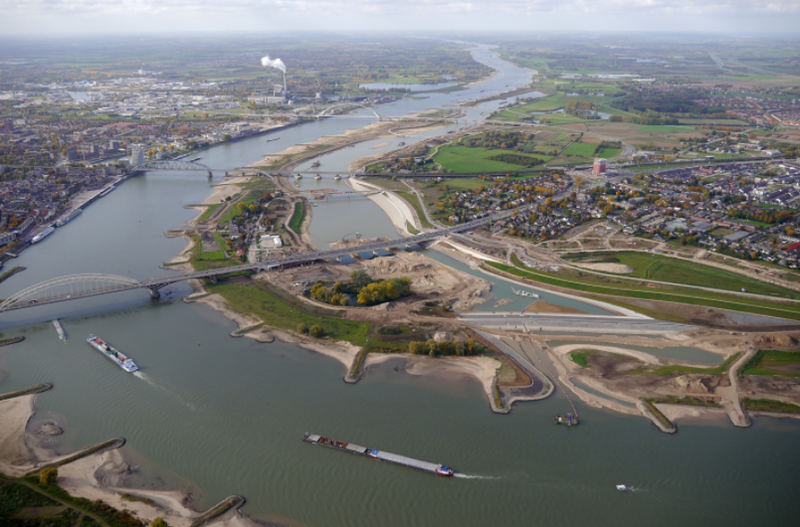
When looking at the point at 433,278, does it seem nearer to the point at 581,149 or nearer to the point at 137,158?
the point at 581,149

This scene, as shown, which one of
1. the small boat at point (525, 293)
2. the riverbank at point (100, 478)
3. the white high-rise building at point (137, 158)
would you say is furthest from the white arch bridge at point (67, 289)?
the white high-rise building at point (137, 158)

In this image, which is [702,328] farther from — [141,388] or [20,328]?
[20,328]

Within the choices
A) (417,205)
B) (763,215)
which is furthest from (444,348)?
(763,215)

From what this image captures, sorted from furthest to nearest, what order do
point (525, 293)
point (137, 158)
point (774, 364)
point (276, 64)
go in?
point (276, 64) < point (137, 158) < point (525, 293) < point (774, 364)

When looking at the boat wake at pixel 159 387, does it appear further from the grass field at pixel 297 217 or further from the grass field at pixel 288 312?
the grass field at pixel 297 217

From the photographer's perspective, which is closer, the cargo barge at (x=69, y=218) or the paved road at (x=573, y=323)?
the paved road at (x=573, y=323)

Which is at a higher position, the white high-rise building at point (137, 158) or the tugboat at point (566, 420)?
the white high-rise building at point (137, 158)

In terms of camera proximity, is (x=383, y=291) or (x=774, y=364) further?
(x=383, y=291)
